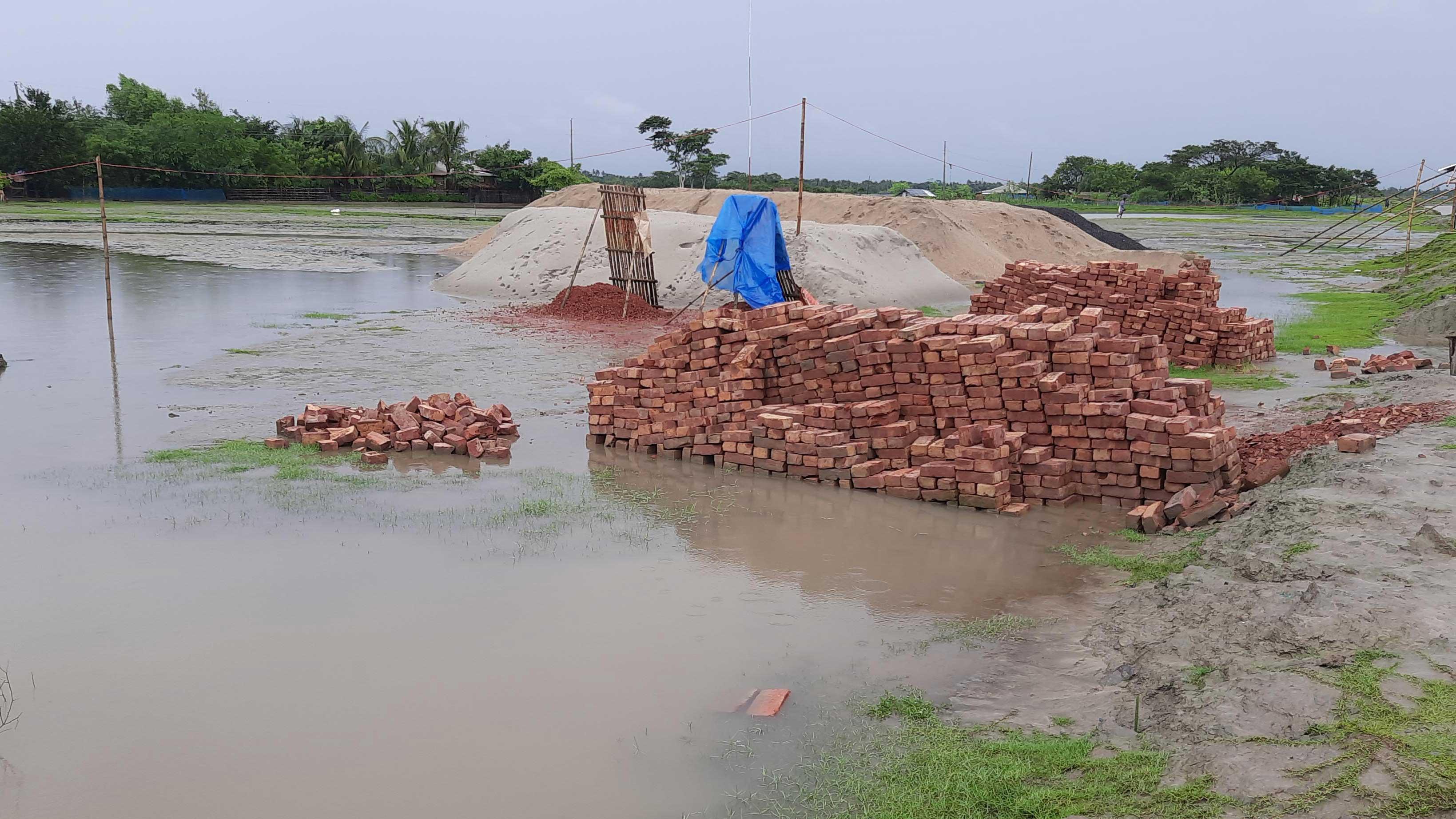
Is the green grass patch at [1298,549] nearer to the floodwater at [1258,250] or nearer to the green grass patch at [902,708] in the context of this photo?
the green grass patch at [902,708]

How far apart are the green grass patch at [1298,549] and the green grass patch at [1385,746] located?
1.81 metres

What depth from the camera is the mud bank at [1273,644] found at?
4.55 meters

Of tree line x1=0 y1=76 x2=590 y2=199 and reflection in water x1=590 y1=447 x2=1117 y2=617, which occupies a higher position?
tree line x1=0 y1=76 x2=590 y2=199

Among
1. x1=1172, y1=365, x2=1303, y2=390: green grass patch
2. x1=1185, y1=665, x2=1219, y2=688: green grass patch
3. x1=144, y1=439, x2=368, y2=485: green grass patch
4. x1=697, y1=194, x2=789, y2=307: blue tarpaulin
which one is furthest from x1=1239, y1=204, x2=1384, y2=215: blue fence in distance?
x1=1185, y1=665, x2=1219, y2=688: green grass patch

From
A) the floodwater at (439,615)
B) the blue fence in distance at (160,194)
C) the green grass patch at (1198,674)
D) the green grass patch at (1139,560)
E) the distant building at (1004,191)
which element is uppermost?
the distant building at (1004,191)

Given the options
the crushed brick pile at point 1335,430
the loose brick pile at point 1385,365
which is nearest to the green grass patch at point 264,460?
the crushed brick pile at point 1335,430

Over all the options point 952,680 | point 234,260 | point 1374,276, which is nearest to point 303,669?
point 952,680

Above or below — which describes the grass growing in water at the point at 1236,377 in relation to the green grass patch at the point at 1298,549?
above

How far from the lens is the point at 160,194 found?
209 ft

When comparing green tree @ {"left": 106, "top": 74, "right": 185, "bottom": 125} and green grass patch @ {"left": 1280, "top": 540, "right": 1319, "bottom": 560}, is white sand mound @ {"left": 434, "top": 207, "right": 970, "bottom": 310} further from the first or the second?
green tree @ {"left": 106, "top": 74, "right": 185, "bottom": 125}

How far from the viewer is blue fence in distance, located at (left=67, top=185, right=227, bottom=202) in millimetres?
61906

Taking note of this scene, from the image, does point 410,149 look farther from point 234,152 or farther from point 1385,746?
point 1385,746

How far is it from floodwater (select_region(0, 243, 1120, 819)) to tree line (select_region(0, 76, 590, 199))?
58.3 metres

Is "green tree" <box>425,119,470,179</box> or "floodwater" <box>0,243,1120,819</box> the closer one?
"floodwater" <box>0,243,1120,819</box>
